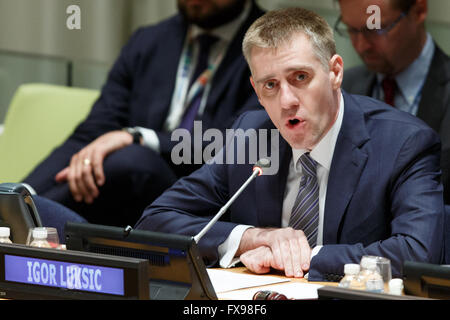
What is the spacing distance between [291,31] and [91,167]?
58.1 inches

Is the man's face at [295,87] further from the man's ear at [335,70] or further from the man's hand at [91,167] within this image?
the man's hand at [91,167]

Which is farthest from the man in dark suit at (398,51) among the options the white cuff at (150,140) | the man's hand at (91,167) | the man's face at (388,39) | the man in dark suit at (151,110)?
the man's hand at (91,167)

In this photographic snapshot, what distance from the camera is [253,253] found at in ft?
6.74

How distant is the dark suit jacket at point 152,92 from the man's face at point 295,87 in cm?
119

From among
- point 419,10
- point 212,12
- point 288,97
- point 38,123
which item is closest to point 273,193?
point 288,97

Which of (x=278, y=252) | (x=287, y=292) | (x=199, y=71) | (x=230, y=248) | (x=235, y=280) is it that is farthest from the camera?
(x=199, y=71)

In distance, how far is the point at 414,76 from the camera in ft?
10.2

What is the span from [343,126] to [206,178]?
464mm

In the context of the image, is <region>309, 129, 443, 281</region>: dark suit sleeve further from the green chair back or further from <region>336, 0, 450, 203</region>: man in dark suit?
the green chair back

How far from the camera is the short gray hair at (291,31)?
2.22m

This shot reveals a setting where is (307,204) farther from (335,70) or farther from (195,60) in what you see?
(195,60)

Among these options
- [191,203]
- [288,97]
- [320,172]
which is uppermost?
[288,97]

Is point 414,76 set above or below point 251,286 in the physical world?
A: above

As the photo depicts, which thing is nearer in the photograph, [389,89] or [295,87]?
[295,87]
